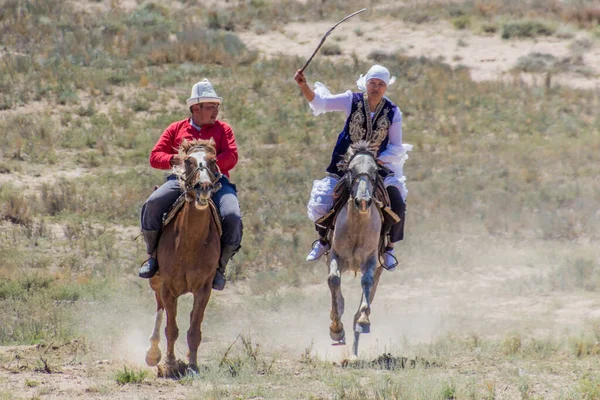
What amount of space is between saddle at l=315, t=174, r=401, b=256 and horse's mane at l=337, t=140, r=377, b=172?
0.17 metres

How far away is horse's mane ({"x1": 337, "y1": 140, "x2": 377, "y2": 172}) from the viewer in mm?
9961

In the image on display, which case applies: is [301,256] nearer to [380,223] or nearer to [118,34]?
[380,223]

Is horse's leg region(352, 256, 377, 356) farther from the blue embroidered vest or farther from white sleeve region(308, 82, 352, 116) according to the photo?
white sleeve region(308, 82, 352, 116)

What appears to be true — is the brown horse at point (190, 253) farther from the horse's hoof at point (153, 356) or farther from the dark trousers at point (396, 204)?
the dark trousers at point (396, 204)

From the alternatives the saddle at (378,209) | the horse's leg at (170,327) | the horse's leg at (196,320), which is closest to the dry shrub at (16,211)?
the saddle at (378,209)

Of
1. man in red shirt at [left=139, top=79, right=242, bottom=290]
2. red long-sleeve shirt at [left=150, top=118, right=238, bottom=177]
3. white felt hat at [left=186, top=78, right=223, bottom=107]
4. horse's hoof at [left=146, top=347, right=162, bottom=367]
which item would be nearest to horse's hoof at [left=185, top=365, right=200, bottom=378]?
horse's hoof at [left=146, top=347, right=162, bottom=367]

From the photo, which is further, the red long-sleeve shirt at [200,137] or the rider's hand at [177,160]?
the red long-sleeve shirt at [200,137]

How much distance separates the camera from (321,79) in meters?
28.2

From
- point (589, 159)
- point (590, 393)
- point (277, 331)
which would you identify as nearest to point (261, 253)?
point (277, 331)

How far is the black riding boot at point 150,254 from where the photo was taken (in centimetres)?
920

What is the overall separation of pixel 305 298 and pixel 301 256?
7.33ft

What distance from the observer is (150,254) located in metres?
9.34

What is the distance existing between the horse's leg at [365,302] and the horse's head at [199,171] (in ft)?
7.35

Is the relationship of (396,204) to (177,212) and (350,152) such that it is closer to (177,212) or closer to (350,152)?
(350,152)
